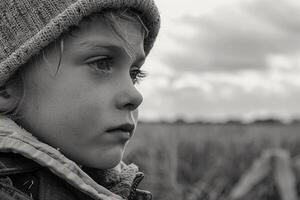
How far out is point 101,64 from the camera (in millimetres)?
2131

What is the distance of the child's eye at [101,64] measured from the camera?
6.90 ft

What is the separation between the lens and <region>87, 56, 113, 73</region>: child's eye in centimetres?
210

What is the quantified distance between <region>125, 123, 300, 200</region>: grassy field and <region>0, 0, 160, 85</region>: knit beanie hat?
440 centimetres

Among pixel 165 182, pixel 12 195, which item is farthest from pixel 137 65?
pixel 165 182

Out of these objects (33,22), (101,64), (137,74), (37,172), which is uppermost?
(33,22)

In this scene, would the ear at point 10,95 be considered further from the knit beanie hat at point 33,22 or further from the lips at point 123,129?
the lips at point 123,129

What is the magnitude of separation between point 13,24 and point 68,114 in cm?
46

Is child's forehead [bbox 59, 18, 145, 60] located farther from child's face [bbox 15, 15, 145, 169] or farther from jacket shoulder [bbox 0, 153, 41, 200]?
jacket shoulder [bbox 0, 153, 41, 200]

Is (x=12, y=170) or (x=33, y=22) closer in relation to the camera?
(x=12, y=170)

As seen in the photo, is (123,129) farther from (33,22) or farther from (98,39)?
(33,22)

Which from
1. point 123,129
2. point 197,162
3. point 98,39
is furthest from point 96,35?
point 197,162

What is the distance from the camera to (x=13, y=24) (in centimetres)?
225

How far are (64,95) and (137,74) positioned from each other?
471mm

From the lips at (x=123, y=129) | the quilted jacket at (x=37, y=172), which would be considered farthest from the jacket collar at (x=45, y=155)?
the lips at (x=123, y=129)
